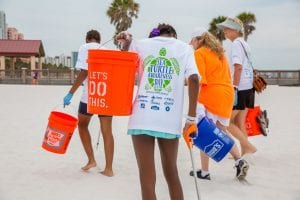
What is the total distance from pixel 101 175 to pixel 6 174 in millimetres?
1017

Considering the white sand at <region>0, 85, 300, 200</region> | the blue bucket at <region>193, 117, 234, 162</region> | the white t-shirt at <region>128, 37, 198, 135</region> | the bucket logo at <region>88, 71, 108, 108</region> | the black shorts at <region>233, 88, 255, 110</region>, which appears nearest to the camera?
the white t-shirt at <region>128, 37, 198, 135</region>

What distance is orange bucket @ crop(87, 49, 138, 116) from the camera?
10.1ft

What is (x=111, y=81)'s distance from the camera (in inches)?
126

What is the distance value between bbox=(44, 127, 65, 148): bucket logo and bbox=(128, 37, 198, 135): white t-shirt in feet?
6.30

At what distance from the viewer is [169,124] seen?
2.91 meters

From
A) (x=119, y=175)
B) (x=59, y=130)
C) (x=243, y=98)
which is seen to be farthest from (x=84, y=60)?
(x=243, y=98)

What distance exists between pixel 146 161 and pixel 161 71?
579mm

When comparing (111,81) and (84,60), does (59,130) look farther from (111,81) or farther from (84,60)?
(111,81)

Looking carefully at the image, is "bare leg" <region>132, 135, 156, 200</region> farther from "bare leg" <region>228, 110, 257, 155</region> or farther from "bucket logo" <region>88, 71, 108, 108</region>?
→ "bare leg" <region>228, 110, 257, 155</region>

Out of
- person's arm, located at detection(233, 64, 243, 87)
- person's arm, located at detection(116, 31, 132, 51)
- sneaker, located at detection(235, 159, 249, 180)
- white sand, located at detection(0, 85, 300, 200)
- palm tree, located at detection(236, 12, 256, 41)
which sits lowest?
white sand, located at detection(0, 85, 300, 200)

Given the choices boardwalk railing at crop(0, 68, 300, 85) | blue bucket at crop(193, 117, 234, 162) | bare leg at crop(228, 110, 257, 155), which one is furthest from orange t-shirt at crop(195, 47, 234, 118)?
boardwalk railing at crop(0, 68, 300, 85)

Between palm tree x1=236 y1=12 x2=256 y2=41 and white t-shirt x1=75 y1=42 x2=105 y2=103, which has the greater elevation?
palm tree x1=236 y1=12 x2=256 y2=41

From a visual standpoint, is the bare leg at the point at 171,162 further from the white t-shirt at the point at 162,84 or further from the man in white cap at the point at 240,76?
the man in white cap at the point at 240,76

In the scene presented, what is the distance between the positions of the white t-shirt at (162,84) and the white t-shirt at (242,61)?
230cm
